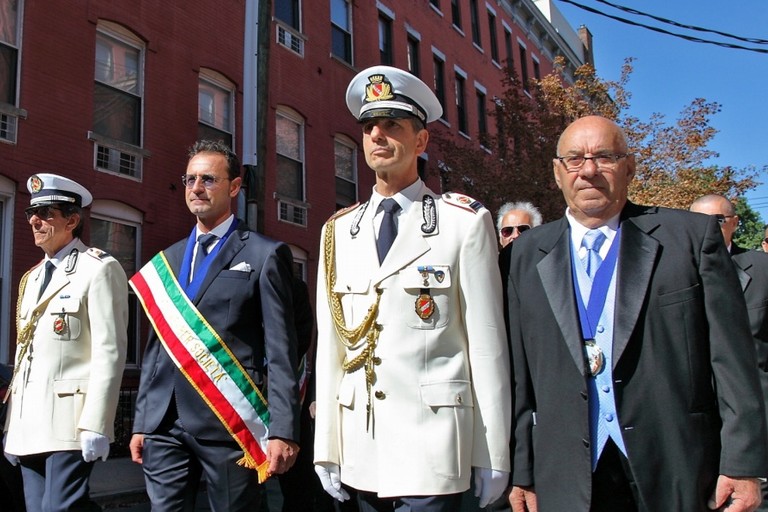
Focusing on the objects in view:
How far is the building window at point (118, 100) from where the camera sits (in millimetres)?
12297

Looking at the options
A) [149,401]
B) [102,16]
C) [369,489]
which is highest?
[102,16]

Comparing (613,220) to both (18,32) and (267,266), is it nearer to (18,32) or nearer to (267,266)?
(267,266)

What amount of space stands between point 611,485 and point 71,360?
3.07m

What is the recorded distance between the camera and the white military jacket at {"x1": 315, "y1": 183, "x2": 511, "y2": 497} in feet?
9.05

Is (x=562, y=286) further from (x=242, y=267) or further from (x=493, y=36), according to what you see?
(x=493, y=36)

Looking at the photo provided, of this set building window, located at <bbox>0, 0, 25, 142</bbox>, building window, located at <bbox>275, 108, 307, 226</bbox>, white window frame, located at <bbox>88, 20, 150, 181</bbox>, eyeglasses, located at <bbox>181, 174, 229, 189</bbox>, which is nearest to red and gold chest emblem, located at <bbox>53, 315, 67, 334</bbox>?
eyeglasses, located at <bbox>181, 174, 229, 189</bbox>

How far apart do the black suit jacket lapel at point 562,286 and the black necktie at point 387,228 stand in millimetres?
592

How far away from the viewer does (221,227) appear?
4.01 metres

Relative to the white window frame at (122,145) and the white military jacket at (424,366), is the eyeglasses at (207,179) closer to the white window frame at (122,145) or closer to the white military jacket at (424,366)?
the white military jacket at (424,366)

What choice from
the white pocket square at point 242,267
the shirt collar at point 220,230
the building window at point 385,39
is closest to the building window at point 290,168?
the building window at point 385,39

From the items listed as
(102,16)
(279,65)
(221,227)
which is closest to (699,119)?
(279,65)

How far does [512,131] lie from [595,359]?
1799 centimetres

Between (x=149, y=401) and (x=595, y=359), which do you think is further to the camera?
(x=149, y=401)

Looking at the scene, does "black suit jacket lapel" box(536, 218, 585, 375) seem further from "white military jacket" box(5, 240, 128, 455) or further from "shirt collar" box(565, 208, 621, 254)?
"white military jacket" box(5, 240, 128, 455)
